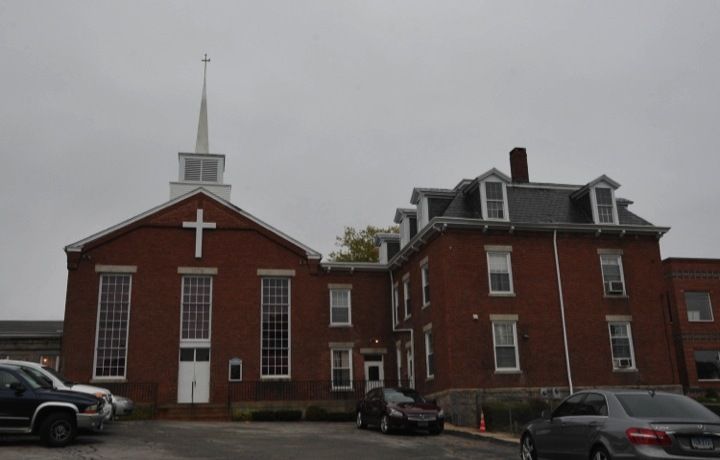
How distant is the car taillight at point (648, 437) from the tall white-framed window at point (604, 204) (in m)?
21.1

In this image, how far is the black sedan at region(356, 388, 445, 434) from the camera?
69.3 feet

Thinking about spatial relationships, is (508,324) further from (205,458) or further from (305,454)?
(205,458)

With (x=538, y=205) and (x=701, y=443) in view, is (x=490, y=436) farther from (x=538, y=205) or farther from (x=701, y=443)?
(x=538, y=205)

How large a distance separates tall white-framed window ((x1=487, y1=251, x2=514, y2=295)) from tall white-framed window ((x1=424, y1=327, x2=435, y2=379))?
10.8ft

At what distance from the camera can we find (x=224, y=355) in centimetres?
3172

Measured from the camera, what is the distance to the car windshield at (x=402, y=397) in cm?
2205

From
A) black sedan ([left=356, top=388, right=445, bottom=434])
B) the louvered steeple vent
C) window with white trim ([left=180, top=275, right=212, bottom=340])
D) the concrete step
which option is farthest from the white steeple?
black sedan ([left=356, top=388, right=445, bottom=434])

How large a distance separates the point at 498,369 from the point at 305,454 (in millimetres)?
12987

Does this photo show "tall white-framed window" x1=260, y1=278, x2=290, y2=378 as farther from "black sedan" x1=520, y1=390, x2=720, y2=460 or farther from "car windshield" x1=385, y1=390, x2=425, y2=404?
"black sedan" x1=520, y1=390, x2=720, y2=460

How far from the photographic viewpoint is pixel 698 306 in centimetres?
3850

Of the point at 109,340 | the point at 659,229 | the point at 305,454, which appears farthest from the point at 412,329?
the point at 305,454

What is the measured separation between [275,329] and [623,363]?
51.0ft

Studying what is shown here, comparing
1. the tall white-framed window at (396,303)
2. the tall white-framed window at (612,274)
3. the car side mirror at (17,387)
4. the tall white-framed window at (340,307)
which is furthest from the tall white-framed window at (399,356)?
the car side mirror at (17,387)

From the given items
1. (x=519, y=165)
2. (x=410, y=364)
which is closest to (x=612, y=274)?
(x=519, y=165)
